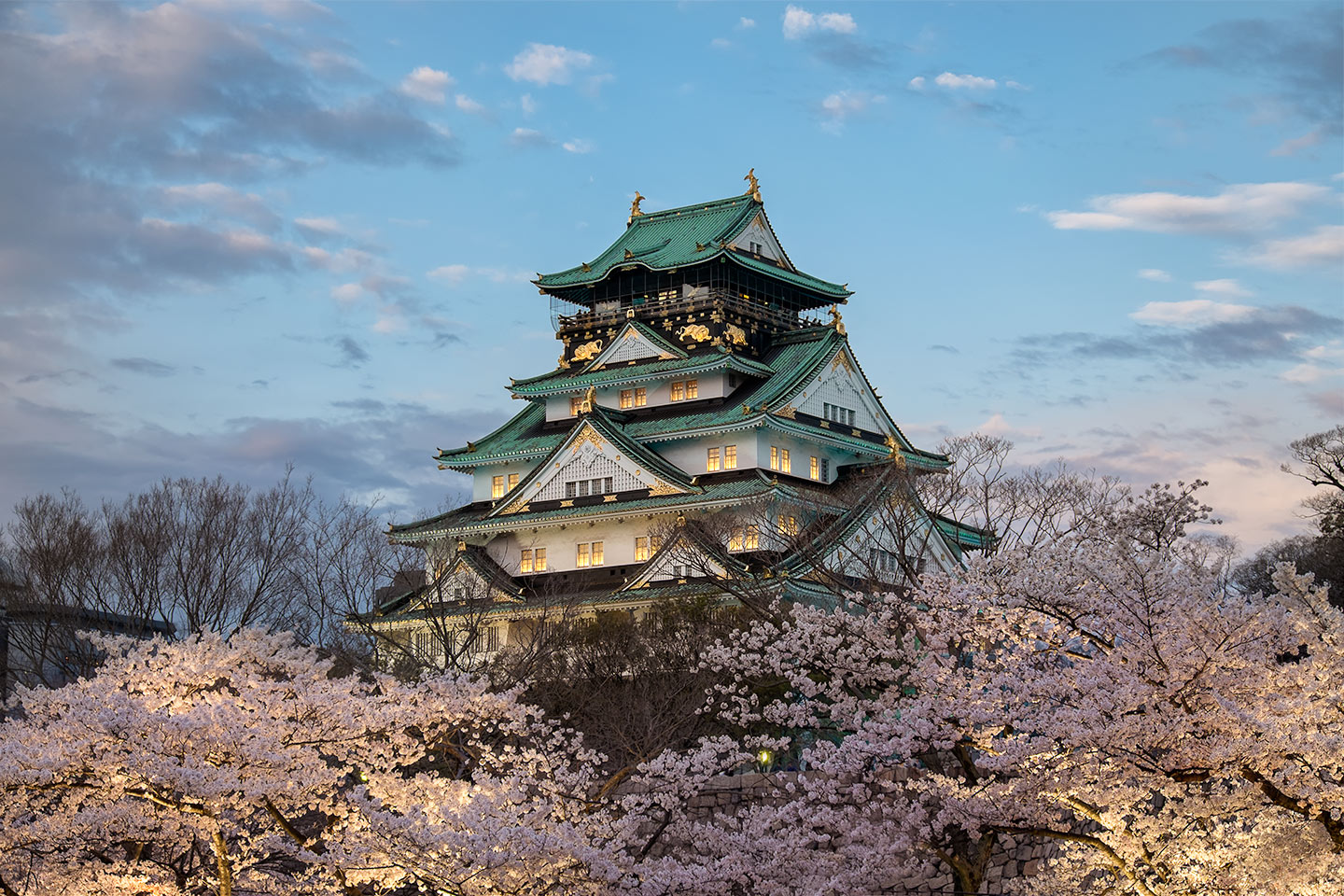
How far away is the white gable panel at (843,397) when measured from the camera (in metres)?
61.6

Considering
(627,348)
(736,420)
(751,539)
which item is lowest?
(751,539)

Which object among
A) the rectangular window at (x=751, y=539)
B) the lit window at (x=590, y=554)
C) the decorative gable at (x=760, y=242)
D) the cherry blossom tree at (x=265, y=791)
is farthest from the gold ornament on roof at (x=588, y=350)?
the cherry blossom tree at (x=265, y=791)

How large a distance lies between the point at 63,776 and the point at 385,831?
17.4 ft

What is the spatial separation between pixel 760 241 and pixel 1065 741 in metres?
47.6

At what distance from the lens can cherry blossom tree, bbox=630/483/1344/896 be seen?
69.8 feet

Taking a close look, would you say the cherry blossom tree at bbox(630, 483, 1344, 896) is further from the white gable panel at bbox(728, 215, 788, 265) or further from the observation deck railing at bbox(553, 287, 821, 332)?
the white gable panel at bbox(728, 215, 788, 265)

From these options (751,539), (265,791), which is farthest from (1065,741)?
(751,539)

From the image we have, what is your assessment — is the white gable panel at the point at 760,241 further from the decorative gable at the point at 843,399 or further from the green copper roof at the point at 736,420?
the decorative gable at the point at 843,399

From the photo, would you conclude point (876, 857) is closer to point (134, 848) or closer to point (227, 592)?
point (134, 848)

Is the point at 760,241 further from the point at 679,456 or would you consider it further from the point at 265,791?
the point at 265,791

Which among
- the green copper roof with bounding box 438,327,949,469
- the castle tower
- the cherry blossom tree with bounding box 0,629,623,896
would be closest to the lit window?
the castle tower

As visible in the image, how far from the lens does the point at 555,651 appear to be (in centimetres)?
4503

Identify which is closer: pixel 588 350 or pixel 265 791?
pixel 265 791

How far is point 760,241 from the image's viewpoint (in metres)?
68.2
